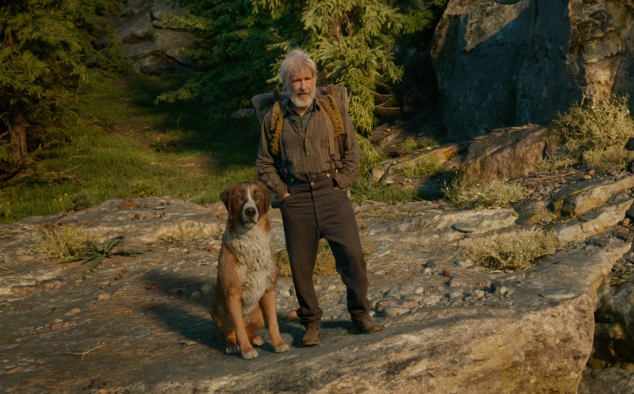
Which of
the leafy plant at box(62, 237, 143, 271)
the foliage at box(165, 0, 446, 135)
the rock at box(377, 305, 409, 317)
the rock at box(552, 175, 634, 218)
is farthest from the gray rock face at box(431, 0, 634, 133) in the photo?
the leafy plant at box(62, 237, 143, 271)

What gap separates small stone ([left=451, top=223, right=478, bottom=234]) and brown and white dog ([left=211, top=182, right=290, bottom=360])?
4610 millimetres

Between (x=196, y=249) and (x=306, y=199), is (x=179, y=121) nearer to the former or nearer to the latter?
(x=196, y=249)

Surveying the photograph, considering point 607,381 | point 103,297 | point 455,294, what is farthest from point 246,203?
point 607,381

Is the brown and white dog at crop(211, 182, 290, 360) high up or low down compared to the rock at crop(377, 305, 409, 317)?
up

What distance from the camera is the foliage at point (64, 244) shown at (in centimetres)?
1070

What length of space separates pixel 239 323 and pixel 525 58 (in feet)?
41.0

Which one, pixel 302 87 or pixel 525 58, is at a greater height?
pixel 525 58

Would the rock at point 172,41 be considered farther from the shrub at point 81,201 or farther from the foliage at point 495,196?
the foliage at point 495,196

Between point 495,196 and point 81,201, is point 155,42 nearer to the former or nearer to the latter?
point 81,201

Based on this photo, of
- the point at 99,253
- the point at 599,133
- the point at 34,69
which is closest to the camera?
the point at 99,253

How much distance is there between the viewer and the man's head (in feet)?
18.7

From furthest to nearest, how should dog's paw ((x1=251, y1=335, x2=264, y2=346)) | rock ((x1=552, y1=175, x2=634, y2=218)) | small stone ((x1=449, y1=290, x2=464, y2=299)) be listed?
1. rock ((x1=552, y1=175, x2=634, y2=218))
2. small stone ((x1=449, y1=290, x2=464, y2=299))
3. dog's paw ((x1=251, y1=335, x2=264, y2=346))

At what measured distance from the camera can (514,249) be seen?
8539 millimetres

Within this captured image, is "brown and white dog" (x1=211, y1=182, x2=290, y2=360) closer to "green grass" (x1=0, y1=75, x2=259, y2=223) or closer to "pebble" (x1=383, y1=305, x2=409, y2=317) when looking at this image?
"pebble" (x1=383, y1=305, x2=409, y2=317)
